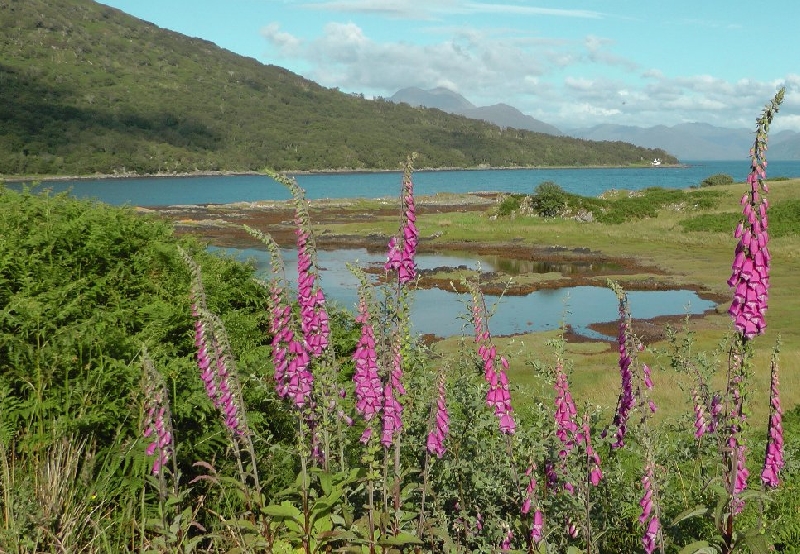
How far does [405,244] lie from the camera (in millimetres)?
3781

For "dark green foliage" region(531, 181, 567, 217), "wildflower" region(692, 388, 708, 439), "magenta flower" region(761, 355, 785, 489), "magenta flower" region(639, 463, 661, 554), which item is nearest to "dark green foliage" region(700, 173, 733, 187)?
"dark green foliage" region(531, 181, 567, 217)

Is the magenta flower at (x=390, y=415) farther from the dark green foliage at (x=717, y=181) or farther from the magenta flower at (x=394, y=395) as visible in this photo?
the dark green foliage at (x=717, y=181)

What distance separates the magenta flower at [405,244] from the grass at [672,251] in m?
1.85

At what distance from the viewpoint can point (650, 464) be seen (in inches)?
141

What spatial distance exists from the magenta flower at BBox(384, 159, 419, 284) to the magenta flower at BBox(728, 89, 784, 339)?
1.55 metres

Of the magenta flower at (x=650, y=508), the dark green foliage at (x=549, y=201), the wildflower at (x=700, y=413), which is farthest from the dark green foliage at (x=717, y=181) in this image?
the magenta flower at (x=650, y=508)

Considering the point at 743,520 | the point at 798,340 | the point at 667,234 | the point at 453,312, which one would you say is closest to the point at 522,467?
the point at 743,520

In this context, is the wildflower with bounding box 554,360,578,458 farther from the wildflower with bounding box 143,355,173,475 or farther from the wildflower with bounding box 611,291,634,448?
the wildflower with bounding box 143,355,173,475

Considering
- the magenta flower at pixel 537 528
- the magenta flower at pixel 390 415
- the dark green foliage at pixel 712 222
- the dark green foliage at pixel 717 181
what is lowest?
the dark green foliage at pixel 712 222

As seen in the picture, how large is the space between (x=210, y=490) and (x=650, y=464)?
3.98m

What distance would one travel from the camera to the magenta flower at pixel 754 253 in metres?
3.01

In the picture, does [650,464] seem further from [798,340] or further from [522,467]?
[798,340]

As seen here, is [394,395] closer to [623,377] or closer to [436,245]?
[623,377]

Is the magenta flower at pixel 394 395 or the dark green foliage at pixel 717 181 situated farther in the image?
the dark green foliage at pixel 717 181
